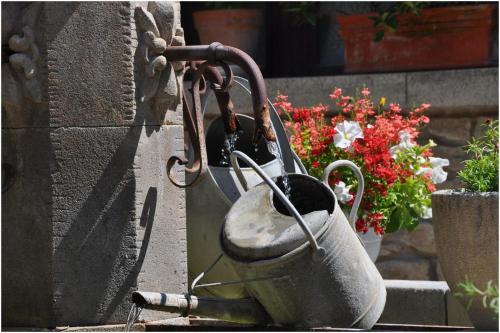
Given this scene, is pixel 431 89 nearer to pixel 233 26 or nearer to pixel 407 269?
pixel 407 269

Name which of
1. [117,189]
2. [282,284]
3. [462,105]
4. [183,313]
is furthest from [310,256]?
[462,105]

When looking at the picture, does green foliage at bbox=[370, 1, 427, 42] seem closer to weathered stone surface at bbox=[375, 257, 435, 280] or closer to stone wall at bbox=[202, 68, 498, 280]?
stone wall at bbox=[202, 68, 498, 280]

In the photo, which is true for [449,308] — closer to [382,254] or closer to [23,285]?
[23,285]

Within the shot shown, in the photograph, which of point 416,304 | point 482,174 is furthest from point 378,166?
point 482,174

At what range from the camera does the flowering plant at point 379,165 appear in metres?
4.04

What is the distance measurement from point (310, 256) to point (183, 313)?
0.40 metres

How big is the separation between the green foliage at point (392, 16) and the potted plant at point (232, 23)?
615mm

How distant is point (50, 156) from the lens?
10.8ft

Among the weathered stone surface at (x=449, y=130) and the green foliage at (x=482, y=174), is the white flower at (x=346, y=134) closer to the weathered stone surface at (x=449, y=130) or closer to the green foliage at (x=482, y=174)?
the green foliage at (x=482, y=174)

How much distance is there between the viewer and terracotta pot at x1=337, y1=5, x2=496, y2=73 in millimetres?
5082

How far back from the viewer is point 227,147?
146 inches

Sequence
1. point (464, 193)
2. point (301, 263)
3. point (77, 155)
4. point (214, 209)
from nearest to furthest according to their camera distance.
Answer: point (301, 263) < point (464, 193) < point (77, 155) < point (214, 209)

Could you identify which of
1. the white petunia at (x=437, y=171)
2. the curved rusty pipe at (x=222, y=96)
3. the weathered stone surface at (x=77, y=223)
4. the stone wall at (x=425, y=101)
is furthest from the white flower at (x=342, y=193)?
the stone wall at (x=425, y=101)

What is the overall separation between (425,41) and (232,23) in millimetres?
912
